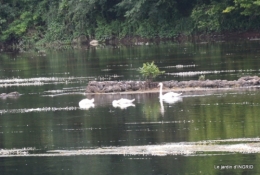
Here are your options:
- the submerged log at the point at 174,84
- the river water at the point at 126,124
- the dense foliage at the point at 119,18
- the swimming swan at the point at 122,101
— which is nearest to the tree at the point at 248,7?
the dense foliage at the point at 119,18

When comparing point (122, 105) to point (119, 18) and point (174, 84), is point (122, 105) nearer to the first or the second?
point (174, 84)

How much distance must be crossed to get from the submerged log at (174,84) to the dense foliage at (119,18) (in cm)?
3247

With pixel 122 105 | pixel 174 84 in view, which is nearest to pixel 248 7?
→ pixel 174 84

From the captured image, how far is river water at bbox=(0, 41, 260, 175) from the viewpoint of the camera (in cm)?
2020

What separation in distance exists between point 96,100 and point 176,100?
3.76 m

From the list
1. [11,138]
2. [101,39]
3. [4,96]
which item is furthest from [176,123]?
[101,39]

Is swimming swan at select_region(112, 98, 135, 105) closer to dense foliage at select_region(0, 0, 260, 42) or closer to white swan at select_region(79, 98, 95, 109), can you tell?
white swan at select_region(79, 98, 95, 109)

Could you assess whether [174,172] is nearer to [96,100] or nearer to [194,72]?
[96,100]

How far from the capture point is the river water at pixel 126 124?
2020 centimetres

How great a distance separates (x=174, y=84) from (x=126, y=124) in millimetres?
9667

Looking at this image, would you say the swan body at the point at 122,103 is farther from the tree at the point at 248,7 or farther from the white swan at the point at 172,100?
the tree at the point at 248,7

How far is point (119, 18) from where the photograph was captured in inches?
3307

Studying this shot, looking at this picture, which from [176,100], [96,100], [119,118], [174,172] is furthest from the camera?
[96,100]

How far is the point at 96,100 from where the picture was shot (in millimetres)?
35188
